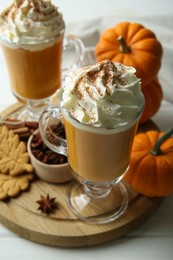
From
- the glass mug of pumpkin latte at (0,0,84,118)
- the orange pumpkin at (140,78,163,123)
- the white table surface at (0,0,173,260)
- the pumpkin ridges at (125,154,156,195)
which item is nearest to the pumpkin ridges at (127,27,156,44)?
the orange pumpkin at (140,78,163,123)

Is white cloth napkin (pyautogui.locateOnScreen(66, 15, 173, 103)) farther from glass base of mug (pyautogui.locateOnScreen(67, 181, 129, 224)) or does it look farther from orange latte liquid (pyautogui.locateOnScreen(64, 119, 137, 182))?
orange latte liquid (pyautogui.locateOnScreen(64, 119, 137, 182))

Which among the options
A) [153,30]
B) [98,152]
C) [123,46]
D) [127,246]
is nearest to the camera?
[98,152]

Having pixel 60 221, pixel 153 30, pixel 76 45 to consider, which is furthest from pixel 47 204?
pixel 153 30

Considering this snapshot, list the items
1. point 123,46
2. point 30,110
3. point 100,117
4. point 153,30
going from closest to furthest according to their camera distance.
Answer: point 100,117
point 123,46
point 30,110
point 153,30

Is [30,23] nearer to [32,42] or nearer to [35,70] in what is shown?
[32,42]

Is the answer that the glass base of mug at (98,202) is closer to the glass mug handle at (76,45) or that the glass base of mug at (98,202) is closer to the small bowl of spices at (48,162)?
the small bowl of spices at (48,162)

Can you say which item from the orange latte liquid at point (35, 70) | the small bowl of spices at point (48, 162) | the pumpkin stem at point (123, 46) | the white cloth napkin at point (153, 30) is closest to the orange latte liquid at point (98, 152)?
the small bowl of spices at point (48, 162)
